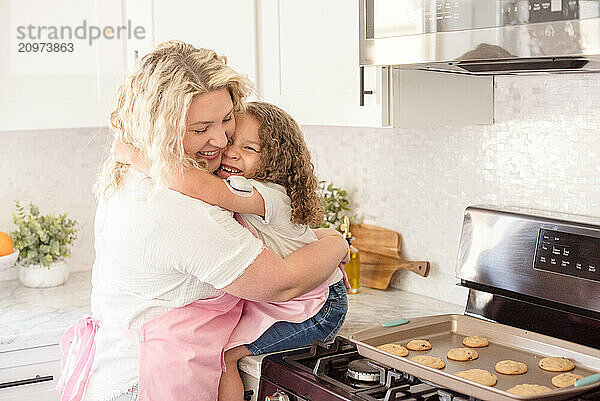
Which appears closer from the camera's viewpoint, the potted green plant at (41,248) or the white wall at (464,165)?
the white wall at (464,165)

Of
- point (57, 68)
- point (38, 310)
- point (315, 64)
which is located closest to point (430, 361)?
point (315, 64)

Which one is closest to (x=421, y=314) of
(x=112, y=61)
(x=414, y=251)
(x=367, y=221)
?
(x=414, y=251)

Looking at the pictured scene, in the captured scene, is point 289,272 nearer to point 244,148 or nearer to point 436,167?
point 244,148

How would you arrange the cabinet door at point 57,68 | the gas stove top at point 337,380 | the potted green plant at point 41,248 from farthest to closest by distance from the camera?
the potted green plant at point 41,248 → the cabinet door at point 57,68 → the gas stove top at point 337,380

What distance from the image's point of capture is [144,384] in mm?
1730

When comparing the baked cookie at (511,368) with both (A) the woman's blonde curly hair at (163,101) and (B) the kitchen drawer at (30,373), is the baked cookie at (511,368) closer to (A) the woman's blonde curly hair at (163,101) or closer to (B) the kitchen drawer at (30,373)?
(A) the woman's blonde curly hair at (163,101)

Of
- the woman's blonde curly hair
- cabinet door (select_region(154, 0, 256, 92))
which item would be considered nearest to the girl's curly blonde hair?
the woman's blonde curly hair

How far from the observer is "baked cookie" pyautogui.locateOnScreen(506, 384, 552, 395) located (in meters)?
1.49

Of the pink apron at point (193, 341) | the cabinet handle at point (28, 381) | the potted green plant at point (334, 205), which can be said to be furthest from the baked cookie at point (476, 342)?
the cabinet handle at point (28, 381)

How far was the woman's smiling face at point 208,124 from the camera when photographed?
169 centimetres

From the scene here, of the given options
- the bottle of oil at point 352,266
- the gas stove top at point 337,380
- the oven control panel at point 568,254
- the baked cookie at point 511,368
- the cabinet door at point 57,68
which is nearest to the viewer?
the gas stove top at point 337,380

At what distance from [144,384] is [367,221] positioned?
104 centimetres

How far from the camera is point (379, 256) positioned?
8.13ft

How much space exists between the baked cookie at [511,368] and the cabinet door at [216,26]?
1.12 meters
